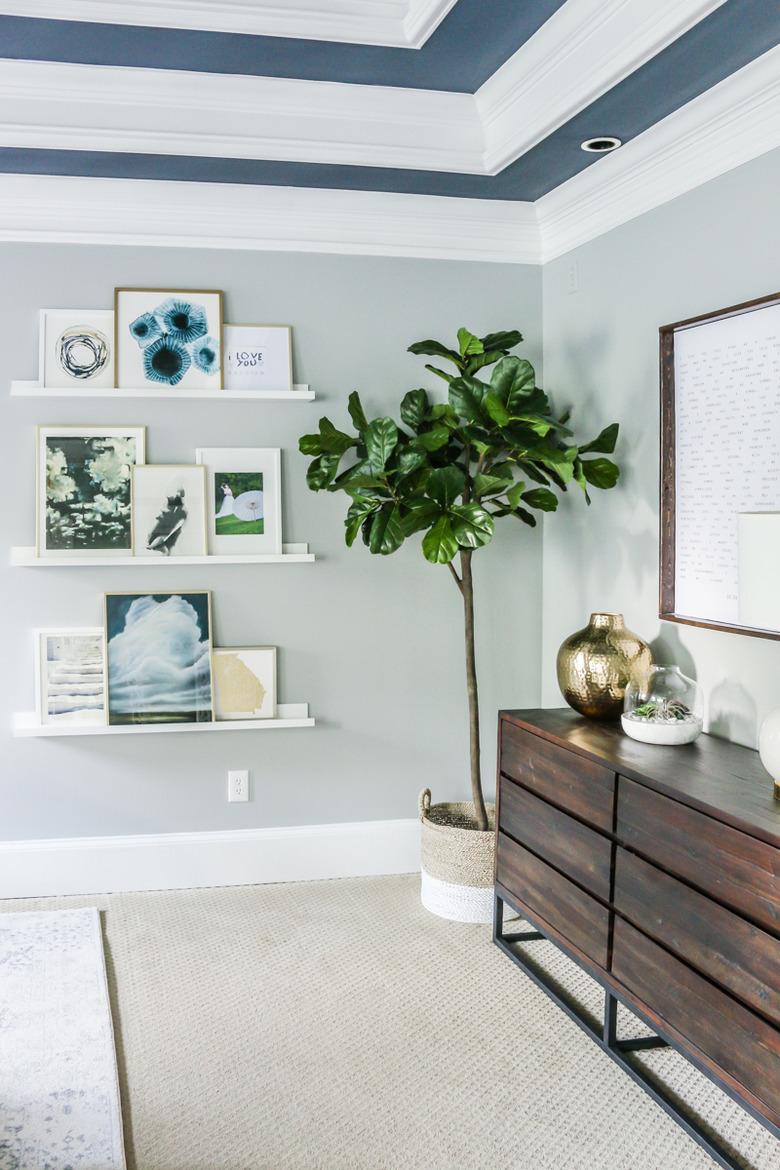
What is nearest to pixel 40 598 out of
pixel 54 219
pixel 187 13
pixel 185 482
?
pixel 185 482

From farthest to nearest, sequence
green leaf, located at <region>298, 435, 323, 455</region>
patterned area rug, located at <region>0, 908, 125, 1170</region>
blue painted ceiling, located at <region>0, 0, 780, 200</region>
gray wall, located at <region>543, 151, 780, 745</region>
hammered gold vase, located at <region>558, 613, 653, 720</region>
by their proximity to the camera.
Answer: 1. green leaf, located at <region>298, 435, 323, 455</region>
2. hammered gold vase, located at <region>558, 613, 653, 720</region>
3. gray wall, located at <region>543, 151, 780, 745</region>
4. blue painted ceiling, located at <region>0, 0, 780, 200</region>
5. patterned area rug, located at <region>0, 908, 125, 1170</region>

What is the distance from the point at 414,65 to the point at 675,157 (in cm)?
77

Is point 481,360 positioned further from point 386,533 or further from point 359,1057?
point 359,1057

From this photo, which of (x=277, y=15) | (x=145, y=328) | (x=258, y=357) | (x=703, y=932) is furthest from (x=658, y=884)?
(x=145, y=328)

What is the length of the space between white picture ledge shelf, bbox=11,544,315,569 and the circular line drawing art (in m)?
0.61

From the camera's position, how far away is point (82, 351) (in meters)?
3.53

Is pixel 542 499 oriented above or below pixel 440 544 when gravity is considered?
above

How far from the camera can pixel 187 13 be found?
2650 mm

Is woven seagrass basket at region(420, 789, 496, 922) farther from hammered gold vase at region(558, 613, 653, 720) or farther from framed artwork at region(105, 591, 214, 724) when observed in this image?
framed artwork at region(105, 591, 214, 724)

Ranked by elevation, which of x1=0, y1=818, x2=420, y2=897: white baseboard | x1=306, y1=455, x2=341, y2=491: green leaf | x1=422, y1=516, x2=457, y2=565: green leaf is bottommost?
x1=0, y1=818, x2=420, y2=897: white baseboard

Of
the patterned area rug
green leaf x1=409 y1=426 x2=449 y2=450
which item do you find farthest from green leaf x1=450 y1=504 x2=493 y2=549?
the patterned area rug

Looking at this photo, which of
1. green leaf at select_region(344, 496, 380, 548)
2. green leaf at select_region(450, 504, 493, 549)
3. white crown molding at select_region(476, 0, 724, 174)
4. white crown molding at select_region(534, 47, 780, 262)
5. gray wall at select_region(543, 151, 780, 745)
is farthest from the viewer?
green leaf at select_region(344, 496, 380, 548)

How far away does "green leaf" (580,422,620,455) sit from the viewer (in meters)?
3.21

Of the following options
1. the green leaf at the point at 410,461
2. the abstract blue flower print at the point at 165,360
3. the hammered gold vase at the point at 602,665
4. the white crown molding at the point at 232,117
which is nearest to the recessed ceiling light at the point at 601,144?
the white crown molding at the point at 232,117
